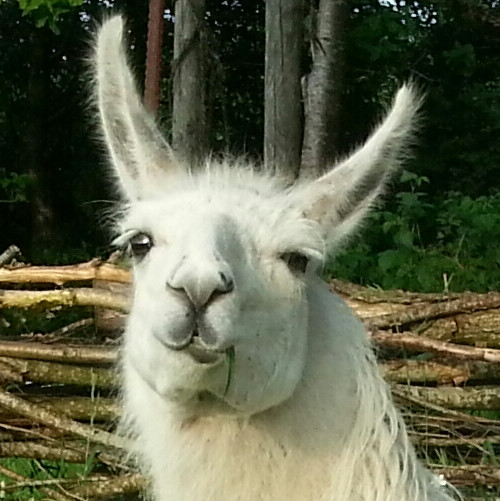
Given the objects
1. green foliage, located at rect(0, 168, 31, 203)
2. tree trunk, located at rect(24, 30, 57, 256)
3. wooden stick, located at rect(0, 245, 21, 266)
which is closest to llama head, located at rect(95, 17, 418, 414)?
wooden stick, located at rect(0, 245, 21, 266)

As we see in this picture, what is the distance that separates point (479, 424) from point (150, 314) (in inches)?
87.6

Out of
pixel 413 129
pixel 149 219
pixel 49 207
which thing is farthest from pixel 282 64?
pixel 49 207

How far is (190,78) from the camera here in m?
5.81

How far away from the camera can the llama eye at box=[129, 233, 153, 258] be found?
2627mm

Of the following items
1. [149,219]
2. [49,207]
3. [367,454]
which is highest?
[149,219]

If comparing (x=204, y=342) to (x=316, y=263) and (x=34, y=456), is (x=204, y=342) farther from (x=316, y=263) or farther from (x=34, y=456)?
(x=34, y=456)

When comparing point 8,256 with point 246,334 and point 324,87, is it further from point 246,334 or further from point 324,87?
point 246,334

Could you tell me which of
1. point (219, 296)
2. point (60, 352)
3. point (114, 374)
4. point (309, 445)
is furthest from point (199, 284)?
point (60, 352)

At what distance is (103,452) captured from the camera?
4.51 meters

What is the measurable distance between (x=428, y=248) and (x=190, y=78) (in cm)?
294

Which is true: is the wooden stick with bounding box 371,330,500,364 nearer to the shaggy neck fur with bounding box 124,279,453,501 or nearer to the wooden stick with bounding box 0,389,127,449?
the wooden stick with bounding box 0,389,127,449

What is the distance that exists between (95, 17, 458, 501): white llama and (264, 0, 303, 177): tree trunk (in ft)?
9.24

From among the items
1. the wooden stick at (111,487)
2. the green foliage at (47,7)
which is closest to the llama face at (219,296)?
the wooden stick at (111,487)

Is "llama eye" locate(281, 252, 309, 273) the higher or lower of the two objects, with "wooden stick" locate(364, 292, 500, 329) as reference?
higher
